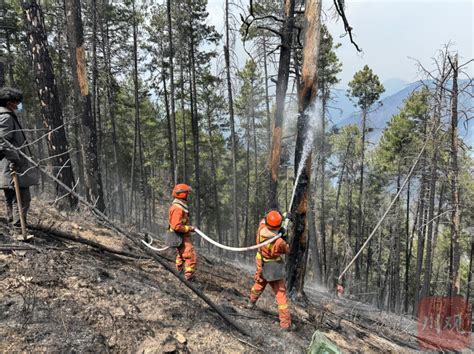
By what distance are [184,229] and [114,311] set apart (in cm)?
187

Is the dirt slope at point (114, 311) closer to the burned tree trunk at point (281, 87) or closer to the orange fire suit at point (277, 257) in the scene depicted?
the orange fire suit at point (277, 257)

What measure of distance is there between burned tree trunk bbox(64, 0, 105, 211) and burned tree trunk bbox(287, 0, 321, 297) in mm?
4057

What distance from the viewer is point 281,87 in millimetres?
9195

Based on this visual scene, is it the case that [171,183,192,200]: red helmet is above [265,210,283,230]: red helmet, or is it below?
above

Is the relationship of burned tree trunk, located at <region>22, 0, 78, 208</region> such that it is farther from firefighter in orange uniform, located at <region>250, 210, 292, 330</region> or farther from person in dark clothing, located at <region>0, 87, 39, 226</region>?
firefighter in orange uniform, located at <region>250, 210, 292, 330</region>

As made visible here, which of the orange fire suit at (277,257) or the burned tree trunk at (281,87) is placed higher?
the burned tree trunk at (281,87)

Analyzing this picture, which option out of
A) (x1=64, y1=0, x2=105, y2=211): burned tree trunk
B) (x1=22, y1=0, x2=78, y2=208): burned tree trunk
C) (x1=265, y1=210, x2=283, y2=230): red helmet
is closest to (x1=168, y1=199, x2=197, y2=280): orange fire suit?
(x1=265, y1=210, x2=283, y2=230): red helmet

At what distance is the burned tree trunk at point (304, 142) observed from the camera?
5.97 m

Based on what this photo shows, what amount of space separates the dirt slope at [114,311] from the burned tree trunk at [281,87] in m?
4.20

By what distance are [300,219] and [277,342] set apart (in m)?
2.28

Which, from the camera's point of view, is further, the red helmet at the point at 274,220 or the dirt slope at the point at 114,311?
the red helmet at the point at 274,220

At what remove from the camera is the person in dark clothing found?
3.99 metres

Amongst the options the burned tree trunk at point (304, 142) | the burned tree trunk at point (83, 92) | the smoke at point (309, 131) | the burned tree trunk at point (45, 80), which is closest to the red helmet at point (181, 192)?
the smoke at point (309, 131)

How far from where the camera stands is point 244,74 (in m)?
27.2
